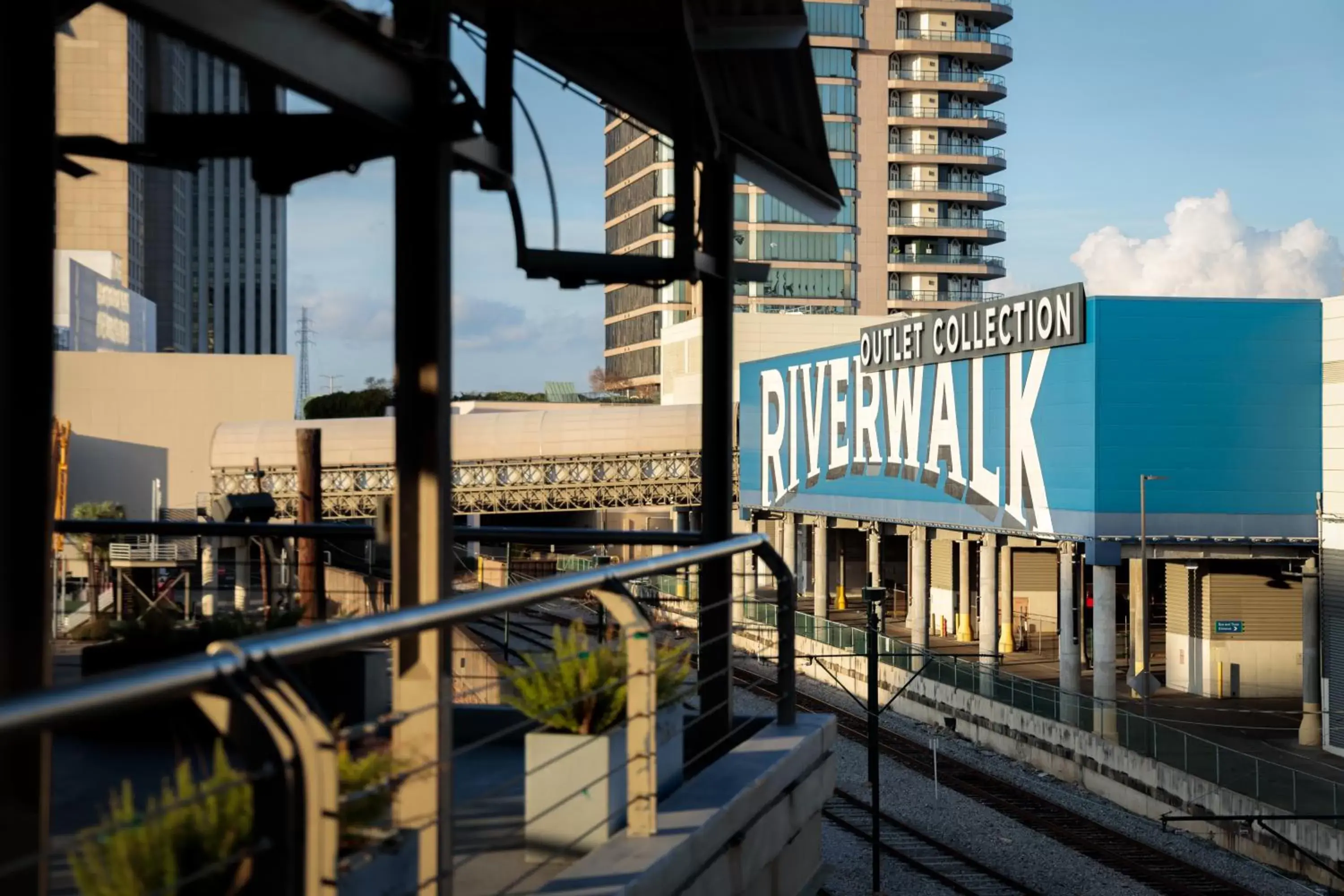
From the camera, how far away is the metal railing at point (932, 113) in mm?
103312

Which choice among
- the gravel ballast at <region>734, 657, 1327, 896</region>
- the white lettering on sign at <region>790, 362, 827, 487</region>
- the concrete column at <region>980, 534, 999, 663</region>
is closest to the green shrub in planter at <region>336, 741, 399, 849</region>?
the gravel ballast at <region>734, 657, 1327, 896</region>

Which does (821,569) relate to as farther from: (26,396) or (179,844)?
(179,844)

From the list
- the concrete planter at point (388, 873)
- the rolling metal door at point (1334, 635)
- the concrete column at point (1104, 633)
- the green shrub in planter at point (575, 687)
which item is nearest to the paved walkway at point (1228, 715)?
the concrete column at point (1104, 633)

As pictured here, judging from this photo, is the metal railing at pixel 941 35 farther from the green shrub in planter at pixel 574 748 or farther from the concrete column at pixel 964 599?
the green shrub in planter at pixel 574 748

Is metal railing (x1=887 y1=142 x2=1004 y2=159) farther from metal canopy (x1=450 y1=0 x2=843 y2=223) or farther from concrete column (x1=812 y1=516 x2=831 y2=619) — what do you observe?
metal canopy (x1=450 y1=0 x2=843 y2=223)

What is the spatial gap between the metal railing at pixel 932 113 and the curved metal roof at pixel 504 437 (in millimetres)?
46823

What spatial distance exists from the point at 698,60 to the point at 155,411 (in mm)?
60319

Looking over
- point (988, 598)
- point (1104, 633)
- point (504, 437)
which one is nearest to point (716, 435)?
point (1104, 633)

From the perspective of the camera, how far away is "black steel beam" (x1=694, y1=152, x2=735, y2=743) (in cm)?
627

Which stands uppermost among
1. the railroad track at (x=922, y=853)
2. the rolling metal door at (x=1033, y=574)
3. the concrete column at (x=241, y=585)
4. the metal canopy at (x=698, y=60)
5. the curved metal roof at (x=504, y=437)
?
the metal canopy at (x=698, y=60)

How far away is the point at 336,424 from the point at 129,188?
139 ft

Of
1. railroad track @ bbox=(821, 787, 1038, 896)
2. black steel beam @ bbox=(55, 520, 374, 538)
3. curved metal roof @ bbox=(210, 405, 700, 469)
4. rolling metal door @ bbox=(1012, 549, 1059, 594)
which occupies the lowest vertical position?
railroad track @ bbox=(821, 787, 1038, 896)

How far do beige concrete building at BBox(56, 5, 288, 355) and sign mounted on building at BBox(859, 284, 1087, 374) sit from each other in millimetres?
18179

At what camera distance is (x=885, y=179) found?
10331 centimetres
